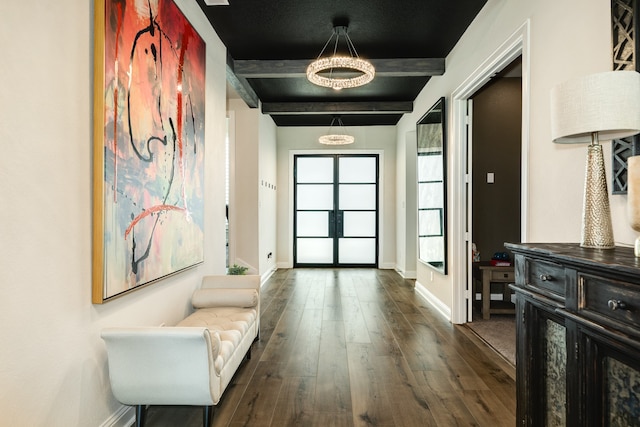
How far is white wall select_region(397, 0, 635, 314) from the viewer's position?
174 centimetres

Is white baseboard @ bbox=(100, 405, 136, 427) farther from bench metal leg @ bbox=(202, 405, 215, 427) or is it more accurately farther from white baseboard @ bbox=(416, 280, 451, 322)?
white baseboard @ bbox=(416, 280, 451, 322)

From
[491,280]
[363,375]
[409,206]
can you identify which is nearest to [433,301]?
[491,280]

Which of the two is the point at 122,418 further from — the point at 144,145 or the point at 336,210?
the point at 336,210

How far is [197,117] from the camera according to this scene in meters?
2.94

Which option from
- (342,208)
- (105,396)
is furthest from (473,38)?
(342,208)

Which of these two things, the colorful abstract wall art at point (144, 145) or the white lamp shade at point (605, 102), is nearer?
the white lamp shade at point (605, 102)

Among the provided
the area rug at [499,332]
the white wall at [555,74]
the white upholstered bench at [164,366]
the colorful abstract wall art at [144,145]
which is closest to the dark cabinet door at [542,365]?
the white wall at [555,74]

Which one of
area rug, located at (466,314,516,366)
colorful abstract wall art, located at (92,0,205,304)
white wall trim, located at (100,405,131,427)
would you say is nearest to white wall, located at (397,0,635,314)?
area rug, located at (466,314,516,366)

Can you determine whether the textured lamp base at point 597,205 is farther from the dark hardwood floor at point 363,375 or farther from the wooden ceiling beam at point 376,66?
the wooden ceiling beam at point 376,66

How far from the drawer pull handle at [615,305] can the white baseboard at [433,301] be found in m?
2.98

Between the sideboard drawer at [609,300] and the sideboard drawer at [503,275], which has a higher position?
the sideboard drawer at [609,300]

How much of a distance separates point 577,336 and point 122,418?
2.26 m

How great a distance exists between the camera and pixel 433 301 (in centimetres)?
455

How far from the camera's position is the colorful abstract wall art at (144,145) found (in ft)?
5.61
